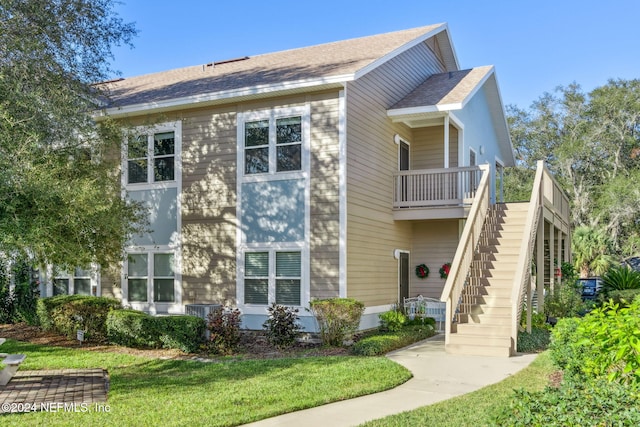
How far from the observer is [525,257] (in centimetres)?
1215

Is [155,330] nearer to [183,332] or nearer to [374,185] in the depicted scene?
[183,332]

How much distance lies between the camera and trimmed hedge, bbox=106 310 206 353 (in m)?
12.2

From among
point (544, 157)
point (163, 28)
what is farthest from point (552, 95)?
point (163, 28)

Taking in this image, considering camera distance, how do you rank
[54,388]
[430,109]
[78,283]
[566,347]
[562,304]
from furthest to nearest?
[78,283], [562,304], [430,109], [54,388], [566,347]

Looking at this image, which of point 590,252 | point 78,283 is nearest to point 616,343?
point 78,283

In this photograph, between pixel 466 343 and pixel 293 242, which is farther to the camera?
pixel 293 242

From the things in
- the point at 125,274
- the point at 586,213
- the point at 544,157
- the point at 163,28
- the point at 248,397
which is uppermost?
the point at 163,28

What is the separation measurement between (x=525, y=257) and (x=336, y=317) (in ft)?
13.4

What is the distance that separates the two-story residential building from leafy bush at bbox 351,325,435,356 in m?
1.04

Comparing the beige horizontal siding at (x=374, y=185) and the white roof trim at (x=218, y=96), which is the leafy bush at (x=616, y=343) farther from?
the white roof trim at (x=218, y=96)

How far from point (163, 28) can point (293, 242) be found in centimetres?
Result: 1523

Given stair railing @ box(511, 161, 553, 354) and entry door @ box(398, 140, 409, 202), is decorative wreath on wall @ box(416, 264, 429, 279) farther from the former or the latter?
stair railing @ box(511, 161, 553, 354)

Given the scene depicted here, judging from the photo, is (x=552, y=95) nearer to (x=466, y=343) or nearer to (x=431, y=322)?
(x=431, y=322)

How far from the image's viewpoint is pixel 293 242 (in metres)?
13.9
